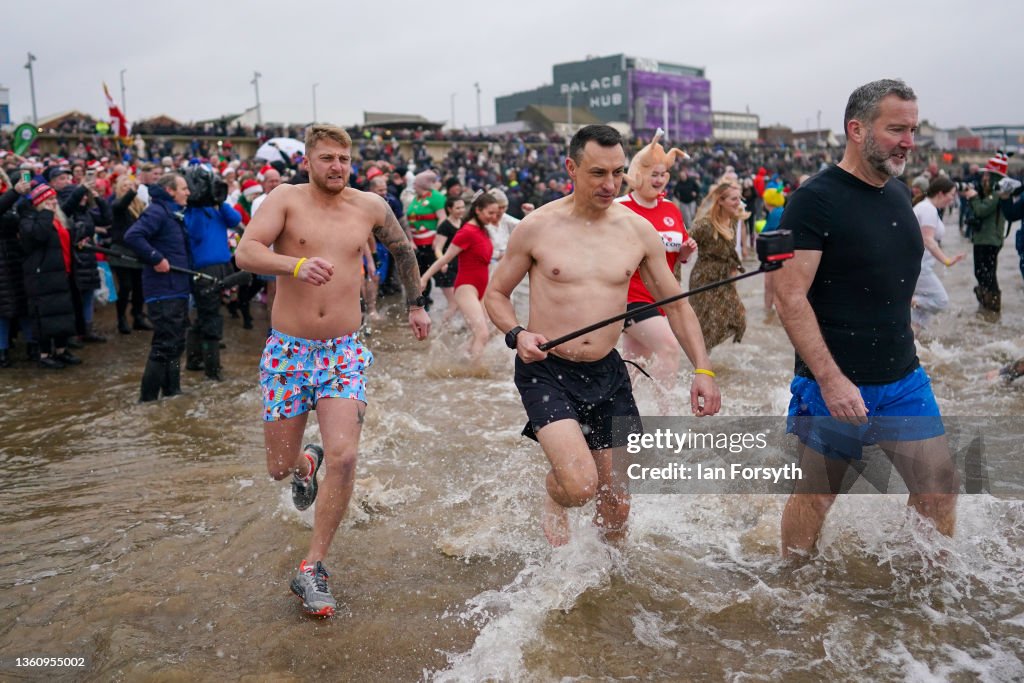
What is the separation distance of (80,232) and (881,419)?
8669 millimetres

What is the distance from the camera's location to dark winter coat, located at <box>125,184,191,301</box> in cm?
772

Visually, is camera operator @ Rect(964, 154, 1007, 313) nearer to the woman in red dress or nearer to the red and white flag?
the woman in red dress

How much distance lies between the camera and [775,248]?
321cm

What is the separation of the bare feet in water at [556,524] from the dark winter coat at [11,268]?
24.6ft

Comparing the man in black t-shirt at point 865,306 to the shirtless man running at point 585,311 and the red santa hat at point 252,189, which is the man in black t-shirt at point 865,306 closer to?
the shirtless man running at point 585,311

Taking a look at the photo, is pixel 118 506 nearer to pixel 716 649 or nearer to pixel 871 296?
pixel 716 649

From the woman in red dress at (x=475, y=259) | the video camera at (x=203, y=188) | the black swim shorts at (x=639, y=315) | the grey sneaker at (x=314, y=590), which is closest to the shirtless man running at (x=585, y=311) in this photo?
the grey sneaker at (x=314, y=590)

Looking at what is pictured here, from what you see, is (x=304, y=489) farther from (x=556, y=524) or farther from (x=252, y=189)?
(x=252, y=189)

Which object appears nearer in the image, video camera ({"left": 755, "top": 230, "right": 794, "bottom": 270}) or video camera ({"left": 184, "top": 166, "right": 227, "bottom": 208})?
video camera ({"left": 755, "top": 230, "right": 794, "bottom": 270})

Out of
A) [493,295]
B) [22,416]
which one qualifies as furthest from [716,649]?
[22,416]

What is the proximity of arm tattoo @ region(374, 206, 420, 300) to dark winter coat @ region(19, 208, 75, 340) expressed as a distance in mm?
5839

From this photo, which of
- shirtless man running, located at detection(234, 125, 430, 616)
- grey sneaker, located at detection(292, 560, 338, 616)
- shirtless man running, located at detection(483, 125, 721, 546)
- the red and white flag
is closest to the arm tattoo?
shirtless man running, located at detection(234, 125, 430, 616)

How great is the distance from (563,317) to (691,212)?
62.1 feet

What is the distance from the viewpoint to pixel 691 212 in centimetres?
2211
